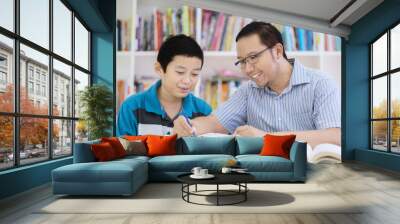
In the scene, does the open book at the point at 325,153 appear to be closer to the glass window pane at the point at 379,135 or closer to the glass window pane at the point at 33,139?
the glass window pane at the point at 379,135

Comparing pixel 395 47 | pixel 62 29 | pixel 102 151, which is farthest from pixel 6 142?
pixel 395 47

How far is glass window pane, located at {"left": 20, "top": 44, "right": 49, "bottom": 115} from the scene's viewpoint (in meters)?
5.24

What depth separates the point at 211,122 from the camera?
7875 mm

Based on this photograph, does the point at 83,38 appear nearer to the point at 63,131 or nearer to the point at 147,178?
the point at 63,131

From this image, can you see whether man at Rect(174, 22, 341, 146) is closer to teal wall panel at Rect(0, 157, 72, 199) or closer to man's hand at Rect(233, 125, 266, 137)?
man's hand at Rect(233, 125, 266, 137)

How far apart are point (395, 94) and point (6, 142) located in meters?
6.62

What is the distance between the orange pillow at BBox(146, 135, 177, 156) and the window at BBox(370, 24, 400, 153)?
4148 millimetres

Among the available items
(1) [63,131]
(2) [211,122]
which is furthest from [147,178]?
(2) [211,122]

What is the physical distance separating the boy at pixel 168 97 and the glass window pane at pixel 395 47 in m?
3.57

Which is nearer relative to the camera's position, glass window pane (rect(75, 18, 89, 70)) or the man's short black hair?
glass window pane (rect(75, 18, 89, 70))

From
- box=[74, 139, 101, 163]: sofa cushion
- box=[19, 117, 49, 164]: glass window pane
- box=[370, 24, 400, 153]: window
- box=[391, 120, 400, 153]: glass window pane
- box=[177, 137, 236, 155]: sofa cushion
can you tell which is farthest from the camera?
box=[370, 24, 400, 153]: window

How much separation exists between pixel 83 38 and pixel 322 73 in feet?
15.3

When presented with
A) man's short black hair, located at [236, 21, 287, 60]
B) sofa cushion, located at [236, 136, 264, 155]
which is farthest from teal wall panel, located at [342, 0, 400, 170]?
sofa cushion, located at [236, 136, 264, 155]

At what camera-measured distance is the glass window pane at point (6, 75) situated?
467 centimetres
